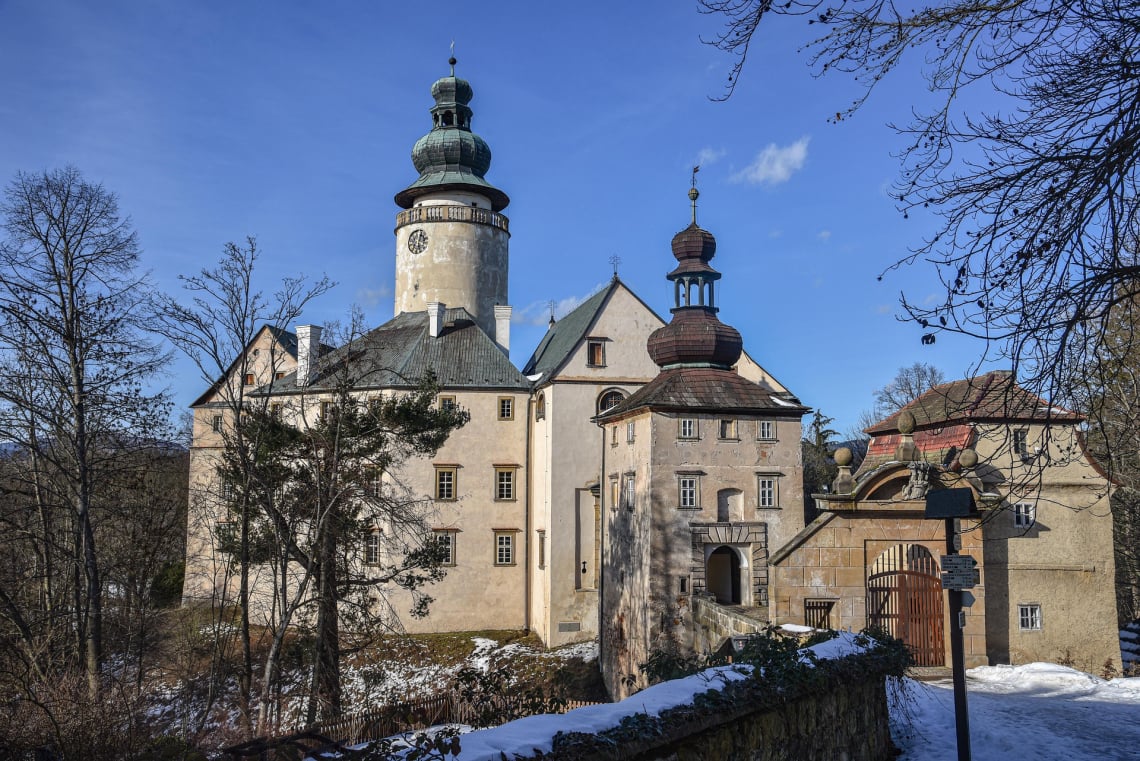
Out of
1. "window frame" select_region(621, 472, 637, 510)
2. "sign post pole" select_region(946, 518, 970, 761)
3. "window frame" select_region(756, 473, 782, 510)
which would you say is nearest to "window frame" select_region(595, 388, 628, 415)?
"window frame" select_region(621, 472, 637, 510)

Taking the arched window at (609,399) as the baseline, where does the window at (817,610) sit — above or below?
below

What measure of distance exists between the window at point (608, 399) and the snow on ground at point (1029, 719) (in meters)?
16.9

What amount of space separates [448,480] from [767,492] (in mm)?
12894

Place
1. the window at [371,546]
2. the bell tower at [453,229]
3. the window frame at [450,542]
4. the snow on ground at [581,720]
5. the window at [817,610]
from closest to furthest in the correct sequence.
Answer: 1. the snow on ground at [581,720]
2. the window at [817,610]
3. the window at [371,546]
4. the window frame at [450,542]
5. the bell tower at [453,229]

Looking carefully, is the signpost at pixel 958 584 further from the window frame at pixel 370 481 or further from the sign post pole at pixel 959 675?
the window frame at pixel 370 481

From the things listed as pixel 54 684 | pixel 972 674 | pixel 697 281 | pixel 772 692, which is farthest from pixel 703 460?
pixel 772 692

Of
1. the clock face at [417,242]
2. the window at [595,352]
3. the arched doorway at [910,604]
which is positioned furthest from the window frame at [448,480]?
the arched doorway at [910,604]

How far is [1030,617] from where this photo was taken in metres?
19.6

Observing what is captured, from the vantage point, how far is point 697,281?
2606 centimetres

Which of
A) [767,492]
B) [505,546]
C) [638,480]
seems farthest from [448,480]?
[767,492]

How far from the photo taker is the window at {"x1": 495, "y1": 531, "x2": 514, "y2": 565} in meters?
31.4

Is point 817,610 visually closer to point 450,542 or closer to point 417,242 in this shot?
point 450,542

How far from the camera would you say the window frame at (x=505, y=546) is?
3139 centimetres

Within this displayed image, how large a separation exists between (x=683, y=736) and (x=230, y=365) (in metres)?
14.3
